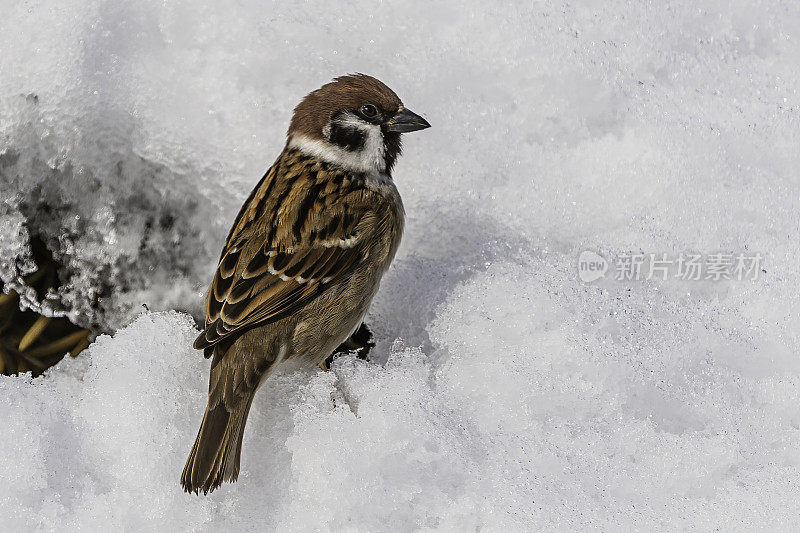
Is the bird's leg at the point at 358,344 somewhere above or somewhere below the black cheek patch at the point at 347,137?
below

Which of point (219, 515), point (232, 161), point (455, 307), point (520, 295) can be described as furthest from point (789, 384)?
point (232, 161)

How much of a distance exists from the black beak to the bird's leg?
687 mm

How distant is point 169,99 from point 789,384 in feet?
7.51

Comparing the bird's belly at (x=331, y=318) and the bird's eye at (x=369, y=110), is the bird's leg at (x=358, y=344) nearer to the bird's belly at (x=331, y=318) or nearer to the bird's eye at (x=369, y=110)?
the bird's belly at (x=331, y=318)

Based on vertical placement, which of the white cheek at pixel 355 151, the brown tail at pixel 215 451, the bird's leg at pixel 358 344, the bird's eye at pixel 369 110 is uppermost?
the bird's eye at pixel 369 110

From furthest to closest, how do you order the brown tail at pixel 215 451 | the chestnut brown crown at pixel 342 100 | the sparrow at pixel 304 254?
the chestnut brown crown at pixel 342 100 < the sparrow at pixel 304 254 < the brown tail at pixel 215 451

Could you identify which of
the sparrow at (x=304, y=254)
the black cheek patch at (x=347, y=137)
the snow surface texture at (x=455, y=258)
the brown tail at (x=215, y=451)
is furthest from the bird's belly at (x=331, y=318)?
the black cheek patch at (x=347, y=137)

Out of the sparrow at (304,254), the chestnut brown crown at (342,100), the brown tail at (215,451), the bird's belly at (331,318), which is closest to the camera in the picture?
the brown tail at (215,451)

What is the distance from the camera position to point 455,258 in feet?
9.66

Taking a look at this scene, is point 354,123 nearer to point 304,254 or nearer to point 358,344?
point 304,254

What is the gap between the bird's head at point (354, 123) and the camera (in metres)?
2.82

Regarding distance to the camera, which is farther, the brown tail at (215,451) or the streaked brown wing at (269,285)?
the streaked brown wing at (269,285)

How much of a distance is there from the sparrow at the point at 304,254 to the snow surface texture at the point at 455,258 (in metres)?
0.14

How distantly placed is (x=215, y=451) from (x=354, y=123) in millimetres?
1194
